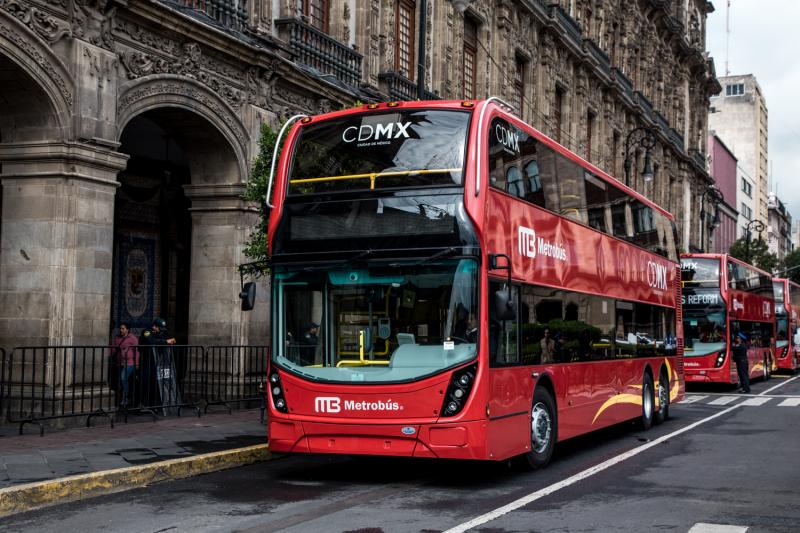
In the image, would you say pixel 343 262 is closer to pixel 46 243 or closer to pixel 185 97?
pixel 46 243

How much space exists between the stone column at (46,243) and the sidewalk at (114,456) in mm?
1608

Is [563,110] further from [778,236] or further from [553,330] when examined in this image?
[778,236]

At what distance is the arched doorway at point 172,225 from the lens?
1839cm

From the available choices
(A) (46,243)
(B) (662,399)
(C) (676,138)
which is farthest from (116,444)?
(C) (676,138)

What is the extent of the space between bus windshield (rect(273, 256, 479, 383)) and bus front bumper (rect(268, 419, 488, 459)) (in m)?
0.48

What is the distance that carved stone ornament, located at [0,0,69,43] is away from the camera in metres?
13.2

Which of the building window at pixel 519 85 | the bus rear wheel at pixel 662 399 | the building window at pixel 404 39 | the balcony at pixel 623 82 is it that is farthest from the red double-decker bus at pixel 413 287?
the balcony at pixel 623 82

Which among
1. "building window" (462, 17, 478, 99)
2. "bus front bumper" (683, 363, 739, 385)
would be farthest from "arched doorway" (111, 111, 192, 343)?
"bus front bumper" (683, 363, 739, 385)

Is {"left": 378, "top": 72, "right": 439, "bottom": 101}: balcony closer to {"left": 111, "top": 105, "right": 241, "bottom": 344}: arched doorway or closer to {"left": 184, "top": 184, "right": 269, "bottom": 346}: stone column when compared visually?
{"left": 111, "top": 105, "right": 241, "bottom": 344}: arched doorway

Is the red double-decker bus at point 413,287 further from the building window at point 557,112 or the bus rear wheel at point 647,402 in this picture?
the building window at point 557,112

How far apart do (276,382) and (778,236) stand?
139567 mm

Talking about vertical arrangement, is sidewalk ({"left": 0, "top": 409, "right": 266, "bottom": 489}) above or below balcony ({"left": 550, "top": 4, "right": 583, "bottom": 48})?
below

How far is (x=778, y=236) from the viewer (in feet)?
458

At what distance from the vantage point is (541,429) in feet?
38.1
